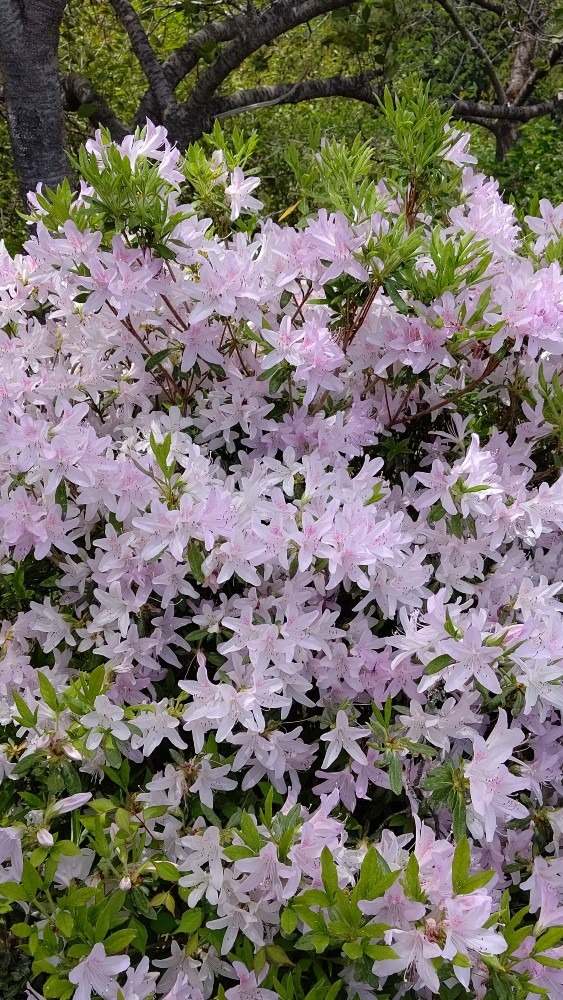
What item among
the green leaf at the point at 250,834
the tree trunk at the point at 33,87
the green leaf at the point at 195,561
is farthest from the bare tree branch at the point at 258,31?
the green leaf at the point at 250,834

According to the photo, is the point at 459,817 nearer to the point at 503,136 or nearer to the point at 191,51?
the point at 191,51

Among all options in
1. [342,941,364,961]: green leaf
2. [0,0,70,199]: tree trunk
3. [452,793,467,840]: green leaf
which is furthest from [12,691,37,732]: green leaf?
[0,0,70,199]: tree trunk

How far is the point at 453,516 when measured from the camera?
6.17 ft

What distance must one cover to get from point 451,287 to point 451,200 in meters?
0.67

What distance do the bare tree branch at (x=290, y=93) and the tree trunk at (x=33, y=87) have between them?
0.90m

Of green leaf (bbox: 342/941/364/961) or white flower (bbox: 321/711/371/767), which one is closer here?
green leaf (bbox: 342/941/364/961)

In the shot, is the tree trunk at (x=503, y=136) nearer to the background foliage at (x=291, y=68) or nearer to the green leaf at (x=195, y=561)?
the background foliage at (x=291, y=68)

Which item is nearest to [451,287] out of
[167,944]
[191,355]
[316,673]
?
[191,355]

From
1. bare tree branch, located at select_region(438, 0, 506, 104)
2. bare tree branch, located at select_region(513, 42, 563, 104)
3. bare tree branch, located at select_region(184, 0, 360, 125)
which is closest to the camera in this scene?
bare tree branch, located at select_region(184, 0, 360, 125)

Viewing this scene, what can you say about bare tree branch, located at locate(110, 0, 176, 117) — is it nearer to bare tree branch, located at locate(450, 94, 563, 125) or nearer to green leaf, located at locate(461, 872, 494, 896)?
bare tree branch, located at locate(450, 94, 563, 125)

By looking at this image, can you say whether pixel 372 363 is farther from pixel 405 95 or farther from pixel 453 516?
pixel 405 95

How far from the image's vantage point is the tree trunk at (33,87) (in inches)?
115

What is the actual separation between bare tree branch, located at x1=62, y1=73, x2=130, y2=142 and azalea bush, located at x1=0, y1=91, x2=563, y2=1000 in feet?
5.73

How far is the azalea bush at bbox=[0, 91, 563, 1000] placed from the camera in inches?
59.6
